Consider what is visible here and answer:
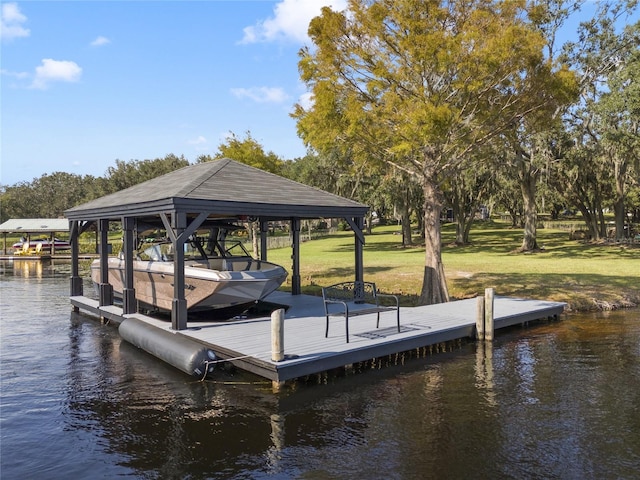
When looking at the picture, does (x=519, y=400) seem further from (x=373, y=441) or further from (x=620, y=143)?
(x=620, y=143)

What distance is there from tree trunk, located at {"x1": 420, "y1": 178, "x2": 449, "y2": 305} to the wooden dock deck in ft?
2.56

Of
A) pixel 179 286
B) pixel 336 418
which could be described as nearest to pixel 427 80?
pixel 179 286

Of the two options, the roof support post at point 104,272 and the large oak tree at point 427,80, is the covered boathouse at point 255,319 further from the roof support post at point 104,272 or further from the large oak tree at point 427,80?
the large oak tree at point 427,80

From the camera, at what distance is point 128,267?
1357 cm

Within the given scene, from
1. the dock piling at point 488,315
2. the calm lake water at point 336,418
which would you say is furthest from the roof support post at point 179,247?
the dock piling at point 488,315

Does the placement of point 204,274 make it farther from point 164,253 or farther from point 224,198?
point 164,253

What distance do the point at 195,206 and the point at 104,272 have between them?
6232 mm

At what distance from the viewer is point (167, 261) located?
13594mm

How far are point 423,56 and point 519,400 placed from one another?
9.44m

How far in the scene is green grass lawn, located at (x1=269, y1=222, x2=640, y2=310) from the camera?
18303 mm

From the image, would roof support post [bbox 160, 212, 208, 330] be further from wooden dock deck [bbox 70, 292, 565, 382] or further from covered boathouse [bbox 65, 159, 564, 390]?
wooden dock deck [bbox 70, 292, 565, 382]

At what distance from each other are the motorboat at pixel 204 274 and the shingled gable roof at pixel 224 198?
1464mm

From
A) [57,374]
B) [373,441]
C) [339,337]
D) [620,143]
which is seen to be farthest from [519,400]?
[620,143]

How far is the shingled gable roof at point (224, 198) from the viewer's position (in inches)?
457
